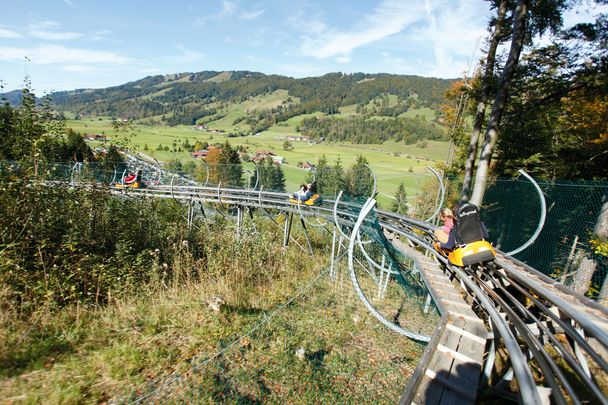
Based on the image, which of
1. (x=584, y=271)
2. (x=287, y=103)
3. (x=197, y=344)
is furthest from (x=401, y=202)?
(x=287, y=103)

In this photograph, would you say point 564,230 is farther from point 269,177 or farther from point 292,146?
point 292,146

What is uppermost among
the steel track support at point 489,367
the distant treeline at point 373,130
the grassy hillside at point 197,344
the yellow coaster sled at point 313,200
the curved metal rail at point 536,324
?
the distant treeline at point 373,130

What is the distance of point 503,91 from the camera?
28.3 feet

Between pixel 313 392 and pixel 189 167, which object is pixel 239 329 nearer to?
pixel 313 392

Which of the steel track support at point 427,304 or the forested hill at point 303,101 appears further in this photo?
the forested hill at point 303,101

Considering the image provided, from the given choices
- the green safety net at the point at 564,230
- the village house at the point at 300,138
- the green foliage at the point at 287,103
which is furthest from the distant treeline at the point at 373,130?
the green safety net at the point at 564,230

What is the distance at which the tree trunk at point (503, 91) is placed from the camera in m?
8.33

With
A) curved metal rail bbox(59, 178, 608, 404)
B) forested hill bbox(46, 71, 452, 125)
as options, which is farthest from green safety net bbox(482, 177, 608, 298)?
forested hill bbox(46, 71, 452, 125)

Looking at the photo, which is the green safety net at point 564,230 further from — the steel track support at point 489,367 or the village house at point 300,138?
the village house at point 300,138

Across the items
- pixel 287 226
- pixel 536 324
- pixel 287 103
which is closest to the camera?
pixel 536 324

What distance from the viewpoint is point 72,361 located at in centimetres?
361

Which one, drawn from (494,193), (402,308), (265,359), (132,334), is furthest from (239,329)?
(494,193)

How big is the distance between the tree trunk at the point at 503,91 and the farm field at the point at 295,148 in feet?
9.87

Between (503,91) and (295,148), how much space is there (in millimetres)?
66398
